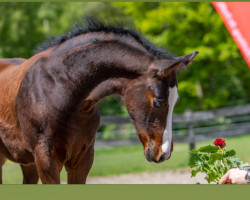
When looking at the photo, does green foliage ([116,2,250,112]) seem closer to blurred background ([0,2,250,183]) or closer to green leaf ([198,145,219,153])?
blurred background ([0,2,250,183])

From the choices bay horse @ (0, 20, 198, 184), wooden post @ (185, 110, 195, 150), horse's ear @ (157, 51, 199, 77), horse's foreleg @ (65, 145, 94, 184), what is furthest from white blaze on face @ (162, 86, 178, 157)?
wooden post @ (185, 110, 195, 150)

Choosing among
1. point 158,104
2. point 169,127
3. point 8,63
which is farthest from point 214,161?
point 8,63

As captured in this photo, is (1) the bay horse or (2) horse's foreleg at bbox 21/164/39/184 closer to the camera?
(1) the bay horse

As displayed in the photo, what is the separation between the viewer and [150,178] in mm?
8781

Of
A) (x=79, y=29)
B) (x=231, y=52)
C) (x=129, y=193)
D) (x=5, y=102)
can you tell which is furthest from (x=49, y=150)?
(x=231, y=52)

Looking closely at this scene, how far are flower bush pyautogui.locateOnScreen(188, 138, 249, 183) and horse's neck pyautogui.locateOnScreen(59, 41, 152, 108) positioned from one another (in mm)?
796

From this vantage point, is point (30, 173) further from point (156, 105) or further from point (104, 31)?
point (156, 105)

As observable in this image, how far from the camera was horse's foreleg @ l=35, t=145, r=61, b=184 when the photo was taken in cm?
328

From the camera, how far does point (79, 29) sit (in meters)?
3.66

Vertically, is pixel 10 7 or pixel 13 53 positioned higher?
pixel 10 7

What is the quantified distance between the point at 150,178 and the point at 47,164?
226 inches

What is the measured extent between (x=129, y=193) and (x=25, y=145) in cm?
194

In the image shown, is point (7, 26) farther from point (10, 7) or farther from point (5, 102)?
point (5, 102)

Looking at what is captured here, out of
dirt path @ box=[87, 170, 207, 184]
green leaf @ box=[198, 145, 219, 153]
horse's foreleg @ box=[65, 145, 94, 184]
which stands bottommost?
dirt path @ box=[87, 170, 207, 184]
